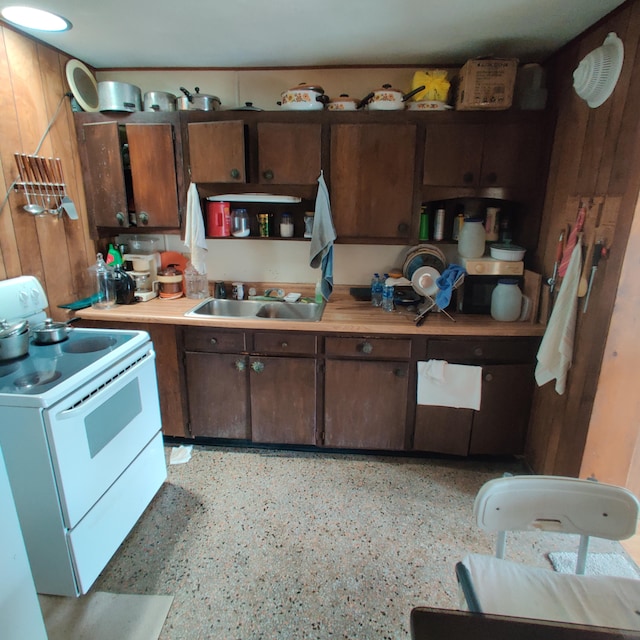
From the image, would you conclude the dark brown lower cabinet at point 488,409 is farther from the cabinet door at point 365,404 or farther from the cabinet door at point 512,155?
the cabinet door at point 512,155

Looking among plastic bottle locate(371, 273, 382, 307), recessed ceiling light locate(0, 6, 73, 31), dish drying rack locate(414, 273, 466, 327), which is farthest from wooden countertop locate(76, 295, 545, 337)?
recessed ceiling light locate(0, 6, 73, 31)

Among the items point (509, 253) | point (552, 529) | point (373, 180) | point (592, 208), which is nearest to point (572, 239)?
point (592, 208)

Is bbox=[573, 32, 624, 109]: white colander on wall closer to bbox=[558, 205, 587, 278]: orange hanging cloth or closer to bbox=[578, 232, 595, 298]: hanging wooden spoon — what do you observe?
bbox=[558, 205, 587, 278]: orange hanging cloth

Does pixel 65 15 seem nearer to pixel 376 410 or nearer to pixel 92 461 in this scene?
pixel 92 461

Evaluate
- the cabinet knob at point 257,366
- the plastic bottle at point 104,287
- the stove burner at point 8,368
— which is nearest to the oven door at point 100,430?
the stove burner at point 8,368

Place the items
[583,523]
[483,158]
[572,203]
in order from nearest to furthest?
[583,523] → [572,203] → [483,158]

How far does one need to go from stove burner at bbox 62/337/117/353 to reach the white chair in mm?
1659

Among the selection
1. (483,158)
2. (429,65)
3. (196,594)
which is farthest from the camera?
(429,65)

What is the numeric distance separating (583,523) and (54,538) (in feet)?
5.87

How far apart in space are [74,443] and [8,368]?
1.45ft

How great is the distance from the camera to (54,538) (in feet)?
4.85

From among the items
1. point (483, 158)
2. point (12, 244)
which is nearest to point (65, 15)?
point (12, 244)

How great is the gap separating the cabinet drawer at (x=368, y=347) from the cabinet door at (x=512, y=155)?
1034 millimetres

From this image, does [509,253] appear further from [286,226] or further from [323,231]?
[286,226]
